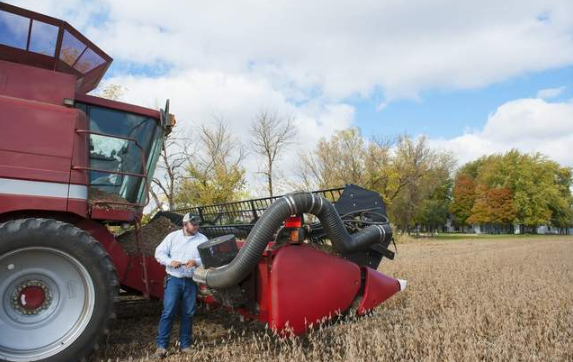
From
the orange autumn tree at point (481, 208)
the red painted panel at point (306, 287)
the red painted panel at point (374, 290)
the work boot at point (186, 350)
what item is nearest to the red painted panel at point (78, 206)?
the work boot at point (186, 350)

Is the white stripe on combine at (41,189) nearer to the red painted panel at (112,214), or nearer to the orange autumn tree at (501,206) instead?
the red painted panel at (112,214)

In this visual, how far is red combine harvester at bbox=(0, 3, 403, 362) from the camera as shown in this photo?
329 cm

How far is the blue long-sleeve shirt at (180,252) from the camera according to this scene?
3.90 m

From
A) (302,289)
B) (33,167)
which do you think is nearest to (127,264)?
(33,167)

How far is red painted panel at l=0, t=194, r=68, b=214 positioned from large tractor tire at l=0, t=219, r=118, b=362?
0.21m

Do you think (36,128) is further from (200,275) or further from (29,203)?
(200,275)

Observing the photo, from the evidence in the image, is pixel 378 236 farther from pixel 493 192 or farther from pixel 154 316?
pixel 493 192

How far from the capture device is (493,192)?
170 feet

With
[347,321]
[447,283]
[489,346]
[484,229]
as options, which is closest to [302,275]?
[347,321]

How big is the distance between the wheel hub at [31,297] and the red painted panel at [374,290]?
250cm

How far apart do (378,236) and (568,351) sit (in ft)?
5.69

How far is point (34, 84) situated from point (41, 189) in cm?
98

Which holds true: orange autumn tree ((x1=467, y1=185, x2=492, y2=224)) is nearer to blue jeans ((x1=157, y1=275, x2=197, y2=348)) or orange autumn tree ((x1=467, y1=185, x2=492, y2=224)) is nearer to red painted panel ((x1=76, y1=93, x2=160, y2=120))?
red painted panel ((x1=76, y1=93, x2=160, y2=120))

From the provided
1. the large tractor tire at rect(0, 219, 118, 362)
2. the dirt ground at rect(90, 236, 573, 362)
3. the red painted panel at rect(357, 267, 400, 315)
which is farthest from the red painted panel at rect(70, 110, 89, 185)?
the red painted panel at rect(357, 267, 400, 315)
